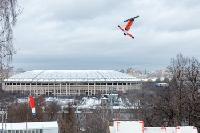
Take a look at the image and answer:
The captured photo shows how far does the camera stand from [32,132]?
31953 millimetres

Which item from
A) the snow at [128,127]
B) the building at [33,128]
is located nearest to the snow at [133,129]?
the snow at [128,127]

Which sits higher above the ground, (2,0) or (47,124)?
(2,0)

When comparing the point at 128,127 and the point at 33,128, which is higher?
the point at 128,127

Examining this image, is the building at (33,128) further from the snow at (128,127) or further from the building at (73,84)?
the building at (73,84)

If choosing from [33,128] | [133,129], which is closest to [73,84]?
[33,128]

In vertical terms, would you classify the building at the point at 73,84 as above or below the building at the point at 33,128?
above

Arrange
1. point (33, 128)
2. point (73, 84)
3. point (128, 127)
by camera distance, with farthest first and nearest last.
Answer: point (73, 84) < point (33, 128) < point (128, 127)

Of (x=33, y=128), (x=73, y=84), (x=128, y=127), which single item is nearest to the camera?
(x=128, y=127)

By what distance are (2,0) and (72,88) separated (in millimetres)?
141155

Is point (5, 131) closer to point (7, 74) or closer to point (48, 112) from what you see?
point (7, 74)

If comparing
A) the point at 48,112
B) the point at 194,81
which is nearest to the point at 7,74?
the point at 194,81

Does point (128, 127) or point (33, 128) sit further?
point (33, 128)

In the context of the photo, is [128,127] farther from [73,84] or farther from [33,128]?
[73,84]

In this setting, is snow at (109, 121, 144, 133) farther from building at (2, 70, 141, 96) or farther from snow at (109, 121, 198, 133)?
building at (2, 70, 141, 96)
